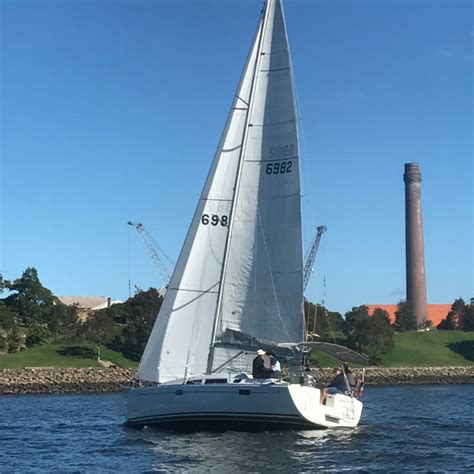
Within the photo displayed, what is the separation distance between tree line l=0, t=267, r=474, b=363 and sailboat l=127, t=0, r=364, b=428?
6045 cm

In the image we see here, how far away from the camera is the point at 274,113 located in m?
35.2

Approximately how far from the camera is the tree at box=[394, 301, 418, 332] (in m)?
144

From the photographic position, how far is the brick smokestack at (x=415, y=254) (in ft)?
477

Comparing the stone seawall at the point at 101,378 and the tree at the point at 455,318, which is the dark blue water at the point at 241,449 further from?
the tree at the point at 455,318

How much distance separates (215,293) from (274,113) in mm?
7472

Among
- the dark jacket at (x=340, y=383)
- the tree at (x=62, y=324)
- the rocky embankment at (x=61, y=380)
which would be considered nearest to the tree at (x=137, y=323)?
the tree at (x=62, y=324)

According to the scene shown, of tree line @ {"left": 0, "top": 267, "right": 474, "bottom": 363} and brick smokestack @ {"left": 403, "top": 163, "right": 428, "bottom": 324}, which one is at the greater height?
brick smokestack @ {"left": 403, "top": 163, "right": 428, "bottom": 324}

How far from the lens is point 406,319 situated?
474ft

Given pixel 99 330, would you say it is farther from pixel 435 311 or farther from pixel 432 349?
pixel 435 311

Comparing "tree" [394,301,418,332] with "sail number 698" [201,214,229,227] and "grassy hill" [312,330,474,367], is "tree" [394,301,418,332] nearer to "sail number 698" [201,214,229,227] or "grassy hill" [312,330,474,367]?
"grassy hill" [312,330,474,367]

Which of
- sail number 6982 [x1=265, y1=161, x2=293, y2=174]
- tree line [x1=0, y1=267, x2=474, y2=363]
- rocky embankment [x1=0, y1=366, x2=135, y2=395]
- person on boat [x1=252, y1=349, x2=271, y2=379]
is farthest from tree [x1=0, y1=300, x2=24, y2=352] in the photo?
person on boat [x1=252, y1=349, x2=271, y2=379]

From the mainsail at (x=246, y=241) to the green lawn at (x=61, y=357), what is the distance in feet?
207

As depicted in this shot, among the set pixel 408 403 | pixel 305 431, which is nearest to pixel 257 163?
pixel 305 431

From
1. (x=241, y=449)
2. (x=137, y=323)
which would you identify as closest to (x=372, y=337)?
(x=137, y=323)
